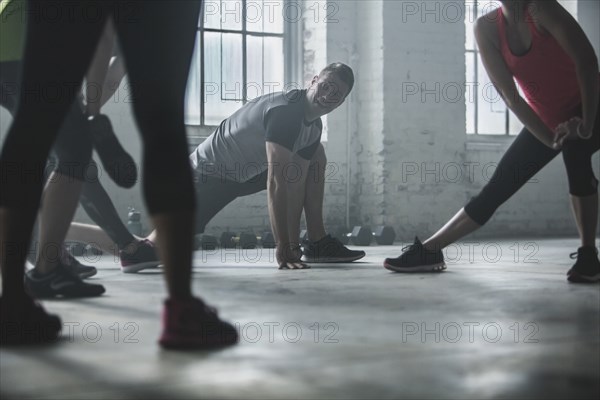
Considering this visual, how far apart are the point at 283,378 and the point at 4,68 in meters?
1.67

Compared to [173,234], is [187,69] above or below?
above

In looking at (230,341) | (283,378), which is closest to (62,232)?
(230,341)

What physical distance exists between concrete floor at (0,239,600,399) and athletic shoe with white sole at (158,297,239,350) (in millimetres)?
36

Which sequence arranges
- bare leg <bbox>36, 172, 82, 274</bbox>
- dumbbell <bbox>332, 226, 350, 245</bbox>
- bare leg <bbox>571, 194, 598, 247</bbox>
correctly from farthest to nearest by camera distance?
dumbbell <bbox>332, 226, 350, 245</bbox> → bare leg <bbox>571, 194, 598, 247</bbox> → bare leg <bbox>36, 172, 82, 274</bbox>

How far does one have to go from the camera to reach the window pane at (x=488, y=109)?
8.35 metres

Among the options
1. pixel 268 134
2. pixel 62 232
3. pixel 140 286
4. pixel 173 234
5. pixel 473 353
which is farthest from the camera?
pixel 268 134

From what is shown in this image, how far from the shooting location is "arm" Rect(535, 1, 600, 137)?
285cm

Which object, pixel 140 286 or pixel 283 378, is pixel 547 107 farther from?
pixel 283 378

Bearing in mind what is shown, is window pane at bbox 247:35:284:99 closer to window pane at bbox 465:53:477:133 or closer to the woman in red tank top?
window pane at bbox 465:53:477:133

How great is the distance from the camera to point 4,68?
2.71 m

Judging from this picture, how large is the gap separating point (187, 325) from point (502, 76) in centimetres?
185

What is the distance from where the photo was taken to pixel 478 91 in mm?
8328

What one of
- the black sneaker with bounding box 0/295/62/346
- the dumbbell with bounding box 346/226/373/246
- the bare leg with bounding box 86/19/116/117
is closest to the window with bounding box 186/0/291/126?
the dumbbell with bounding box 346/226/373/246

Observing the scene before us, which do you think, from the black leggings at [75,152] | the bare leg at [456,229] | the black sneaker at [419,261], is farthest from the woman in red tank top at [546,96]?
the black leggings at [75,152]
